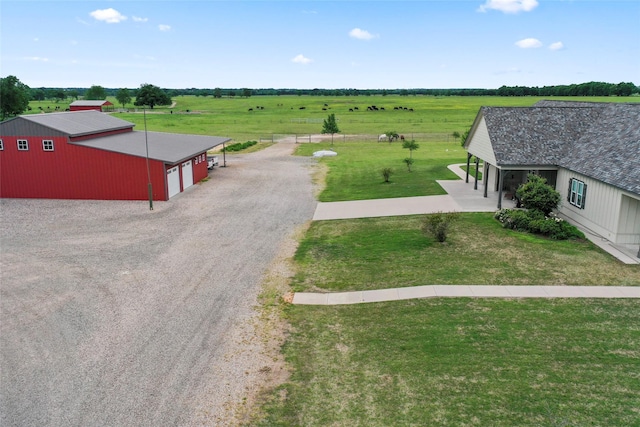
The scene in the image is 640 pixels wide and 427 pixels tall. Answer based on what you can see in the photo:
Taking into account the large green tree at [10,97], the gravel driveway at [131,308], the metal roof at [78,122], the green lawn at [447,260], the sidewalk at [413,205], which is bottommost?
the gravel driveway at [131,308]

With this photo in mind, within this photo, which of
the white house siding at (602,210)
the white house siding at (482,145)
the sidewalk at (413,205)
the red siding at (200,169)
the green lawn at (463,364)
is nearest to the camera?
the green lawn at (463,364)

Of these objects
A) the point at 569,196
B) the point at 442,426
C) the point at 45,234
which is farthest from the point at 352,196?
the point at 442,426

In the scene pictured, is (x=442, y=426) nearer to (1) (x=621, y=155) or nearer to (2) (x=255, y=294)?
(2) (x=255, y=294)

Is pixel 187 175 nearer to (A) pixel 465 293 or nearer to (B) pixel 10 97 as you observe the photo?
(A) pixel 465 293

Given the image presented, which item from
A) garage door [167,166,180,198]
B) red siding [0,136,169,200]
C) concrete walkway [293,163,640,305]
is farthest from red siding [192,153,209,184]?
concrete walkway [293,163,640,305]

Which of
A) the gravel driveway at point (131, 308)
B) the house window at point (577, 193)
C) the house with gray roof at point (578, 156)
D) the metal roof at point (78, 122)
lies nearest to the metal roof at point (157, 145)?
the metal roof at point (78, 122)

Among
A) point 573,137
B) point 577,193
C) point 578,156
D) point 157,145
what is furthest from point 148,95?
point 577,193

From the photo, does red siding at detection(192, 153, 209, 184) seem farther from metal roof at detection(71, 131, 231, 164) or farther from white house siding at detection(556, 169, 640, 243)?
white house siding at detection(556, 169, 640, 243)

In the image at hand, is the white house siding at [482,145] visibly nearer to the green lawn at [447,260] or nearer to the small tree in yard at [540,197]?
the small tree in yard at [540,197]
